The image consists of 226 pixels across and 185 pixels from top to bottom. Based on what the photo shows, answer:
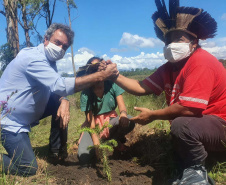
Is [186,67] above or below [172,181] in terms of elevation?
above

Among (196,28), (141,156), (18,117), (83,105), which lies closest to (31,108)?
(18,117)

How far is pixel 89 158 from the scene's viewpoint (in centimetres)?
334

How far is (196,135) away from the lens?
2.39 m

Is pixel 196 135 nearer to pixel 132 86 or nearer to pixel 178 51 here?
pixel 178 51

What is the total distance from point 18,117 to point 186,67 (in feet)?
6.89

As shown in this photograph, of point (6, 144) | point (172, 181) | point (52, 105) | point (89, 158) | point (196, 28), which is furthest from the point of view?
point (52, 105)

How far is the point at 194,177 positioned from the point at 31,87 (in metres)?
2.12

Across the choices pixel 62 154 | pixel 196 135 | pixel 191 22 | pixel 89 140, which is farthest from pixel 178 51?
pixel 62 154

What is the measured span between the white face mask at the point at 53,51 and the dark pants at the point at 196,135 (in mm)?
1712

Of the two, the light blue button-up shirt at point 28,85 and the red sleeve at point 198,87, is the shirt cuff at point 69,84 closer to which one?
the light blue button-up shirt at point 28,85

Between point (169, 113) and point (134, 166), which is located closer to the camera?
point (169, 113)

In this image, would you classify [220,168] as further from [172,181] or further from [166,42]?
[166,42]

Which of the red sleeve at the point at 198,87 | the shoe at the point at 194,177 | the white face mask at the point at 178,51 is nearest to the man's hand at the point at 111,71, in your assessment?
the white face mask at the point at 178,51

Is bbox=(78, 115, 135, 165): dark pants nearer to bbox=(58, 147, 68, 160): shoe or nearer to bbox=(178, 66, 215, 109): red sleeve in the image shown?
bbox=(58, 147, 68, 160): shoe
